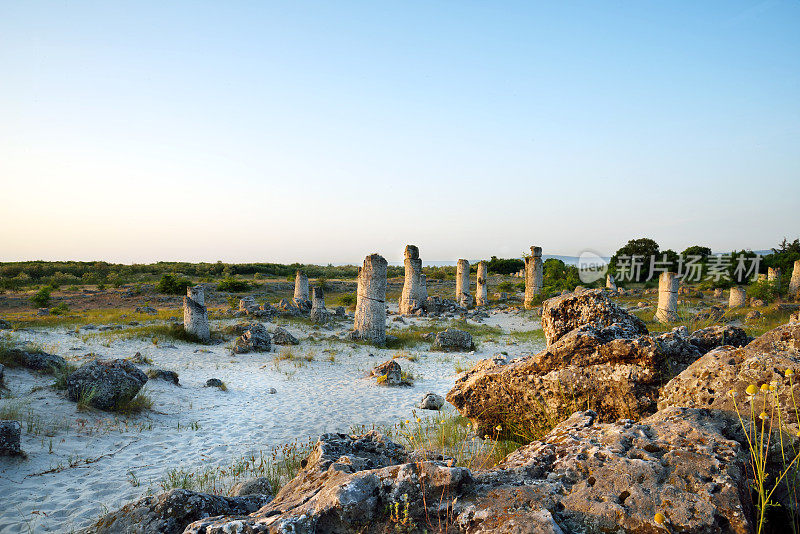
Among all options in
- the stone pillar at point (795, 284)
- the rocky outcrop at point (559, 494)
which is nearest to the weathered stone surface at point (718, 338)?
the rocky outcrop at point (559, 494)

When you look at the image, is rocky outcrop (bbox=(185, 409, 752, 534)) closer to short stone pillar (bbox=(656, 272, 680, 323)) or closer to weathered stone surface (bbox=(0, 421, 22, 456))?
weathered stone surface (bbox=(0, 421, 22, 456))

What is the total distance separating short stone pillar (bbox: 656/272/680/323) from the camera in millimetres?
20250

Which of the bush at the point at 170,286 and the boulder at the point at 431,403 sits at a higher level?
the bush at the point at 170,286

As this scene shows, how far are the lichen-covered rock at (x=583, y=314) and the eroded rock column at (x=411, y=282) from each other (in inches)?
710

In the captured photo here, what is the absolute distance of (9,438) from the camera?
5.00m

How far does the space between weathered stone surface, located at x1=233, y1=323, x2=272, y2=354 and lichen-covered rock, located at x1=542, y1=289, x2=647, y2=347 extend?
1124 cm

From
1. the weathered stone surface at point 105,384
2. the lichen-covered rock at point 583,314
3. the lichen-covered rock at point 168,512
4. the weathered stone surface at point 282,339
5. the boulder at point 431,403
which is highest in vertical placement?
the lichen-covered rock at point 583,314

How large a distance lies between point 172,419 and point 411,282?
1844 centimetres

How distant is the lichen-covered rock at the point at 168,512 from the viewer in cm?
290

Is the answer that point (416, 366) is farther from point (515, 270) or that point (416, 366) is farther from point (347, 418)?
point (515, 270)

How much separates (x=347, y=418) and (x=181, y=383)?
476cm

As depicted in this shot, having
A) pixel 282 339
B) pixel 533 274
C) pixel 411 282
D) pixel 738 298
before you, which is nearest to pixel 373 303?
pixel 282 339

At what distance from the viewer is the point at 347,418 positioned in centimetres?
778

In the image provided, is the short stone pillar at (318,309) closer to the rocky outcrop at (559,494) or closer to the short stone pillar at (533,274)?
the short stone pillar at (533,274)
